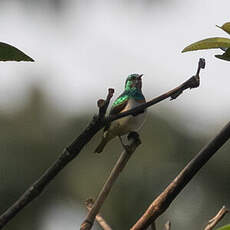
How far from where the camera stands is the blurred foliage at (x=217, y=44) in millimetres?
1941

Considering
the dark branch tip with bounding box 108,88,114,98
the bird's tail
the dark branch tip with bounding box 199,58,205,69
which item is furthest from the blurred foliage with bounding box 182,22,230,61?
the bird's tail

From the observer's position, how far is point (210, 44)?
6.72 feet

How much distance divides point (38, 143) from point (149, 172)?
9.97 feet

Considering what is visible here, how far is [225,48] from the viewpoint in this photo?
6.49 ft

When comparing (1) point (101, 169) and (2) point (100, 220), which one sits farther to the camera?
(1) point (101, 169)

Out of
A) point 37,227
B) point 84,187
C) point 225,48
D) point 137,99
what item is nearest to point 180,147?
point 84,187

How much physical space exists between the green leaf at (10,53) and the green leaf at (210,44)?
0.43 meters

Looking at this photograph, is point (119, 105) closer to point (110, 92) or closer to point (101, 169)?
point (110, 92)

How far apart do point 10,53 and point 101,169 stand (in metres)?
17.7

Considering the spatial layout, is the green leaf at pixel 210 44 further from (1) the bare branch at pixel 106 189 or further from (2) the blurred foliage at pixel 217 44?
(1) the bare branch at pixel 106 189

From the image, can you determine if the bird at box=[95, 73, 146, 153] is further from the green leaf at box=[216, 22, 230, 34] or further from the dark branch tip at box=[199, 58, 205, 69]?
the dark branch tip at box=[199, 58, 205, 69]

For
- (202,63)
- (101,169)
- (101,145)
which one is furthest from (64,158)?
(101,169)

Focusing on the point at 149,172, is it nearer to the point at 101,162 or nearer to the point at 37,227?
the point at 101,162

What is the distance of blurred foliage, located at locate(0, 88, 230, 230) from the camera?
17781mm
